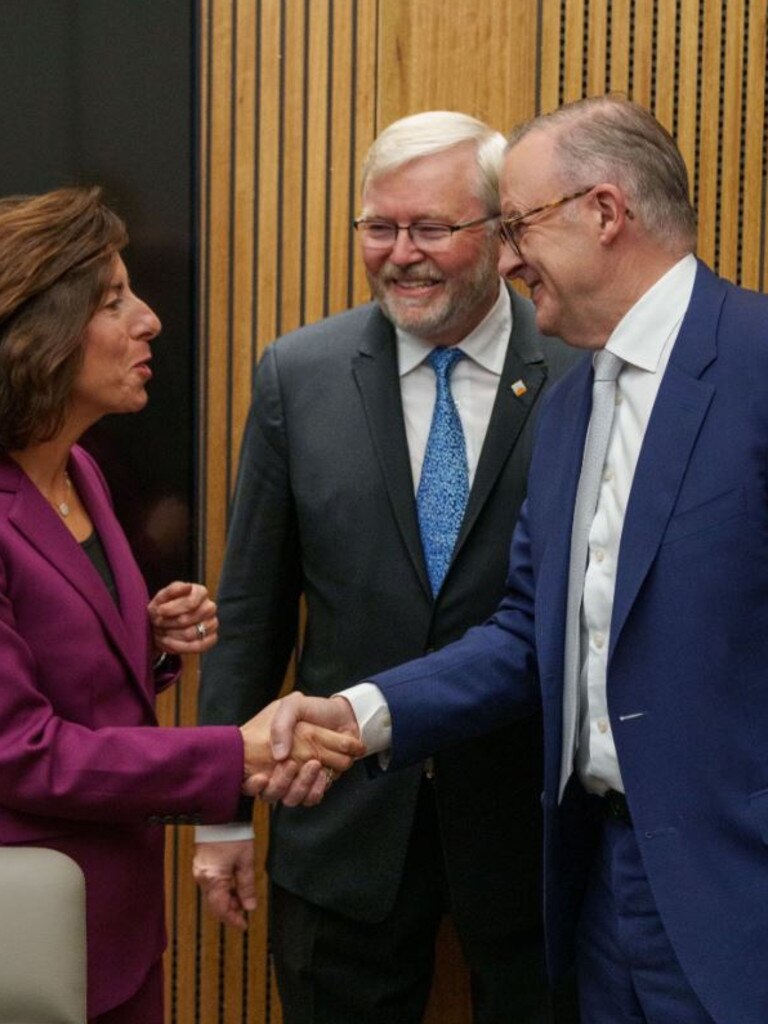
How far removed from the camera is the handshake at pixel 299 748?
2658mm

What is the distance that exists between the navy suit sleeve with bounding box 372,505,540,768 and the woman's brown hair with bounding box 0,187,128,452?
702 mm

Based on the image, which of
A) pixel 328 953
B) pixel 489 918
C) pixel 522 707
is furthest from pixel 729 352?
pixel 328 953

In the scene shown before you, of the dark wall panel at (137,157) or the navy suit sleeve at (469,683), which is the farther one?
the dark wall panel at (137,157)

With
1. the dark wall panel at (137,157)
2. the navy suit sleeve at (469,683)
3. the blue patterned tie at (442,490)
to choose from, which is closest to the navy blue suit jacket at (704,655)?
the navy suit sleeve at (469,683)

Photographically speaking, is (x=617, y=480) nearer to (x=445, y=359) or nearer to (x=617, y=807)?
(x=617, y=807)

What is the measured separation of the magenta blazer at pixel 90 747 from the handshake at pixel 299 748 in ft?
0.43

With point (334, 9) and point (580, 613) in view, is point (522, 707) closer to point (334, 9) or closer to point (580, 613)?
point (580, 613)

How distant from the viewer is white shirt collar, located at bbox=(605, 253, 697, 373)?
7.95 feet

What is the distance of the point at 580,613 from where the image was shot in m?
2.46

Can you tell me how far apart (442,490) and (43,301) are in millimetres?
809

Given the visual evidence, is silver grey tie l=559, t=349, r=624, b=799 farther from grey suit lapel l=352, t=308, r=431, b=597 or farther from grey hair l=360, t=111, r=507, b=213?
grey hair l=360, t=111, r=507, b=213

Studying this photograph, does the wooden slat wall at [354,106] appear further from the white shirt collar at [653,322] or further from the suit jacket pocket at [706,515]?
the suit jacket pocket at [706,515]

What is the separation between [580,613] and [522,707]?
373 millimetres

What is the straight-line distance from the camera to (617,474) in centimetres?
244
